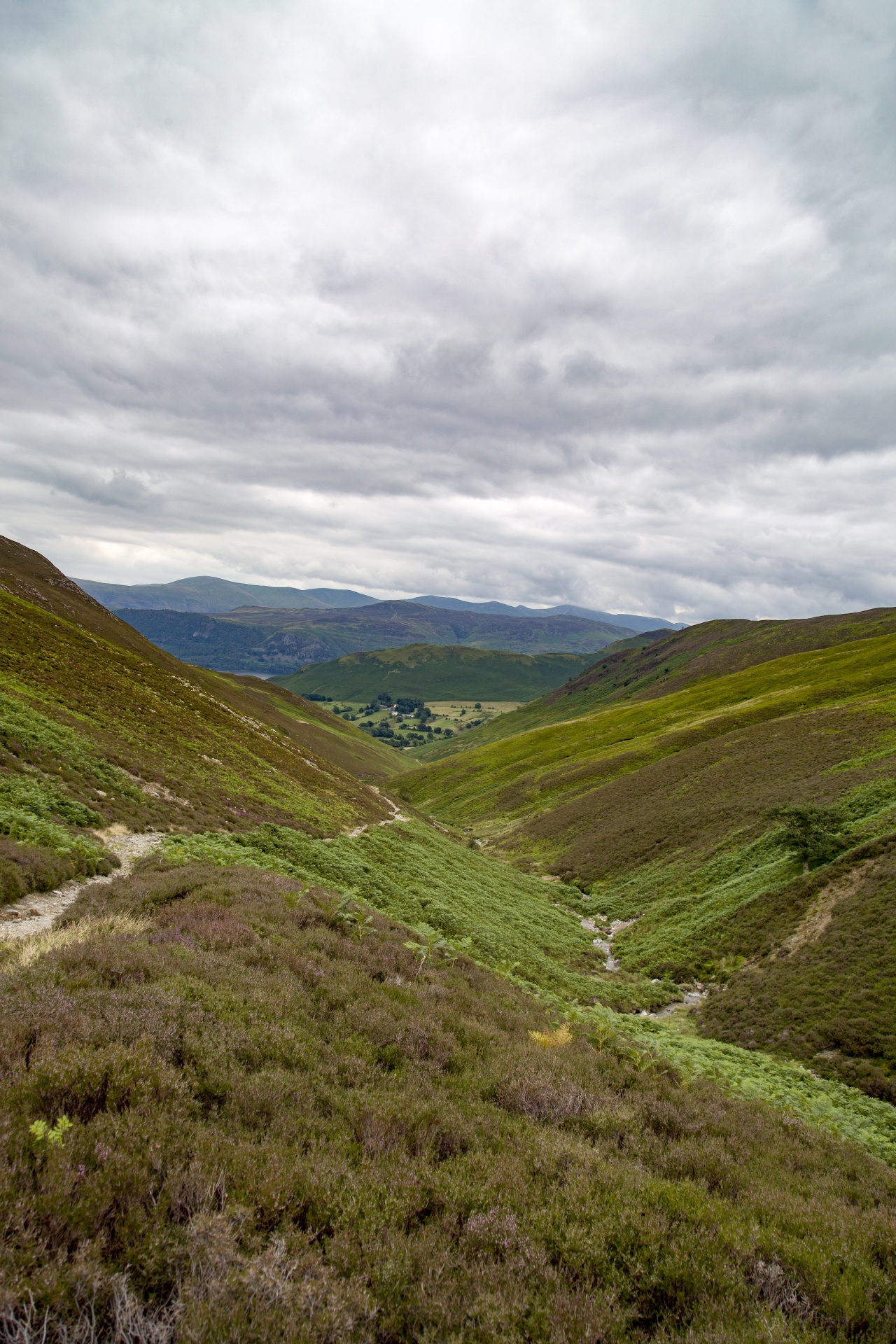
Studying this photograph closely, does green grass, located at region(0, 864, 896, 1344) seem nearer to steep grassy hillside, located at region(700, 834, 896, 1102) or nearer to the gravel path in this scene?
the gravel path

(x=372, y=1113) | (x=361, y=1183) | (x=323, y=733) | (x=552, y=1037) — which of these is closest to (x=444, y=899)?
(x=552, y=1037)

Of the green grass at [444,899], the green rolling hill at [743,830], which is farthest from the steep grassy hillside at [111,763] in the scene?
the green rolling hill at [743,830]

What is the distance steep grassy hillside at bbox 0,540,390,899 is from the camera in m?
17.0

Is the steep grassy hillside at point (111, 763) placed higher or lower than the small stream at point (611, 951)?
higher

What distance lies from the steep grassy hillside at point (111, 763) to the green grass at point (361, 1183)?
776cm

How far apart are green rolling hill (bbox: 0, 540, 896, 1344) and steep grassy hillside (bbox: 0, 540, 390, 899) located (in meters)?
0.22

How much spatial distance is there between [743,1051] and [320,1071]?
17197 mm

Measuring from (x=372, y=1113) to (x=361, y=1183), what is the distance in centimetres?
147

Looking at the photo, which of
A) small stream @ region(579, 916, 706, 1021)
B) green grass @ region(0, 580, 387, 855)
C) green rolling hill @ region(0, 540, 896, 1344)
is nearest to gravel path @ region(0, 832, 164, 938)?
green rolling hill @ region(0, 540, 896, 1344)

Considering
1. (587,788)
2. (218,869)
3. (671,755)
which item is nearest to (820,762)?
(671,755)

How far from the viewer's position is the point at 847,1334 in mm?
5656

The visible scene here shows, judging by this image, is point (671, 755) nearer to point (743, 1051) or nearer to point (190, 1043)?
point (743, 1051)

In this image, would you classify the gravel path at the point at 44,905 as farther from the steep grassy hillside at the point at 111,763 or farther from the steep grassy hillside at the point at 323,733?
the steep grassy hillside at the point at 323,733

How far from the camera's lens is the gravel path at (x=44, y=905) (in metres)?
11.8
